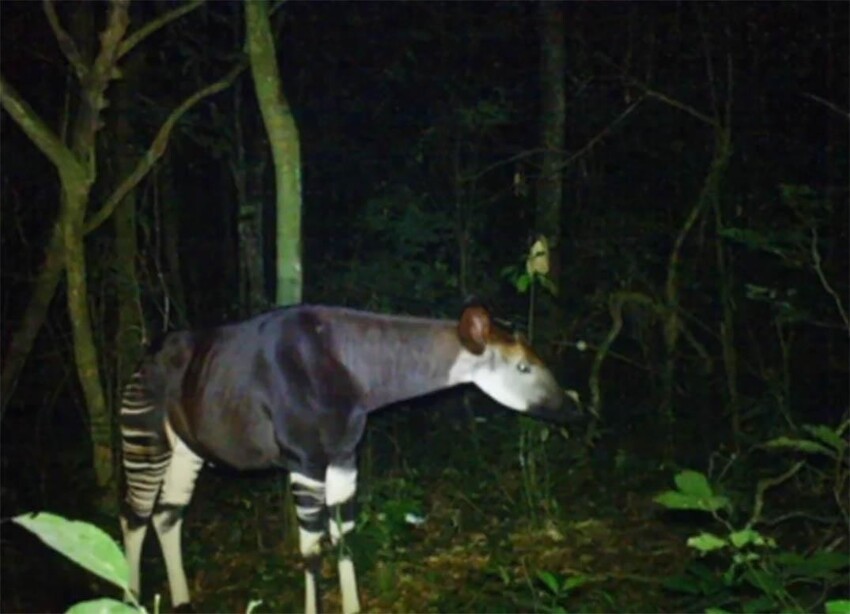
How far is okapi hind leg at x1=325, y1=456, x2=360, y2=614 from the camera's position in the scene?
563cm

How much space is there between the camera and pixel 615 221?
9414mm

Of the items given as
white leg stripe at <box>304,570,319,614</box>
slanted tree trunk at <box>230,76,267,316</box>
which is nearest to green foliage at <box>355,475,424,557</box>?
white leg stripe at <box>304,570,319,614</box>

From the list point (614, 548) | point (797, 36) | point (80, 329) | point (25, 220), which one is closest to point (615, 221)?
point (797, 36)

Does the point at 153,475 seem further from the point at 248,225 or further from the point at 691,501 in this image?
the point at 691,501

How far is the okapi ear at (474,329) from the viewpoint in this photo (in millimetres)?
5523

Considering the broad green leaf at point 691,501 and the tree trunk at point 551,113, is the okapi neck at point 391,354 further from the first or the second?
the tree trunk at point 551,113

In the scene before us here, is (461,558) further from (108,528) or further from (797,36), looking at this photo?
(797,36)

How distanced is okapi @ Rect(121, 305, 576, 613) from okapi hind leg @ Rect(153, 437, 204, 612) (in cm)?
19

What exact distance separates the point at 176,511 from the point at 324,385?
106 centimetres

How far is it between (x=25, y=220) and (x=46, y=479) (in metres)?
3.03

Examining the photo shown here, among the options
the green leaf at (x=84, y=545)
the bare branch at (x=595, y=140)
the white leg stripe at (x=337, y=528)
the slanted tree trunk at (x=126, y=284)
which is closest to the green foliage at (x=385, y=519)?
the white leg stripe at (x=337, y=528)

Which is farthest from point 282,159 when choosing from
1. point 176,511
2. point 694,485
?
point 694,485

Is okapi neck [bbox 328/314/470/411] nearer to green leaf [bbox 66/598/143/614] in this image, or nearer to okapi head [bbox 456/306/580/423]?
okapi head [bbox 456/306/580/423]

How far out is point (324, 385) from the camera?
18.3ft
